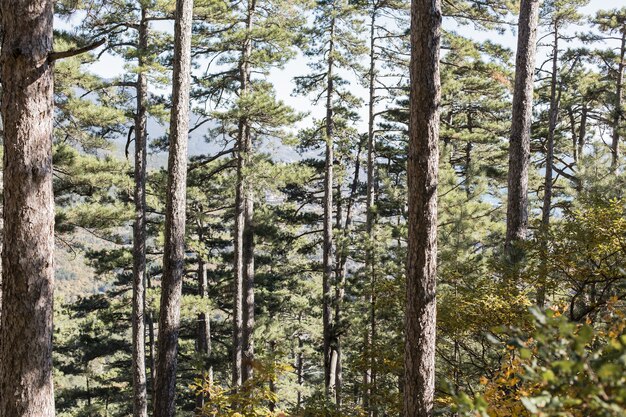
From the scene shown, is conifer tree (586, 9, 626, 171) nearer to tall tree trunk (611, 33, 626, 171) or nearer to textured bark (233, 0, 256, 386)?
tall tree trunk (611, 33, 626, 171)

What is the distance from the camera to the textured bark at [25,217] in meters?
3.22

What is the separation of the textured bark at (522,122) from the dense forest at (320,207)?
0.03 m

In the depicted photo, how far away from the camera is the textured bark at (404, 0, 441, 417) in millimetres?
4184

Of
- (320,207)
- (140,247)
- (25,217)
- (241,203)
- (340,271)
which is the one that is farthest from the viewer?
(320,207)

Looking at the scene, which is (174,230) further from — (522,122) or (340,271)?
(340,271)

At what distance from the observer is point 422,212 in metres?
4.28

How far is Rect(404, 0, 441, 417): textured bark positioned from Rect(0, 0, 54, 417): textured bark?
3.07 meters

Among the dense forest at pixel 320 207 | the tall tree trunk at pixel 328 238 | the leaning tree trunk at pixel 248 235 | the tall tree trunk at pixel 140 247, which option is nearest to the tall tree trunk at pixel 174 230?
the dense forest at pixel 320 207

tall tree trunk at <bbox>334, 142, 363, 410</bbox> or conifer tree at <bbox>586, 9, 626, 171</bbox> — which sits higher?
conifer tree at <bbox>586, 9, 626, 171</bbox>

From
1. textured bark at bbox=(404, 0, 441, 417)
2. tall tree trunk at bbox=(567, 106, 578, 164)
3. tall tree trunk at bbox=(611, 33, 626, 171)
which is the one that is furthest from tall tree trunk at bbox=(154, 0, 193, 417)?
tall tree trunk at bbox=(567, 106, 578, 164)

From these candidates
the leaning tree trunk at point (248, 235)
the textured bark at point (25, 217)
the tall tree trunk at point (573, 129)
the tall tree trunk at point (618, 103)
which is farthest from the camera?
the tall tree trunk at point (573, 129)

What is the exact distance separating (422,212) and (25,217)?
3360 millimetres

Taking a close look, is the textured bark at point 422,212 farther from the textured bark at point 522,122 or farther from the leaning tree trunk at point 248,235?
the leaning tree trunk at point 248,235

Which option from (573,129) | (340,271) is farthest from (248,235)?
(573,129)
